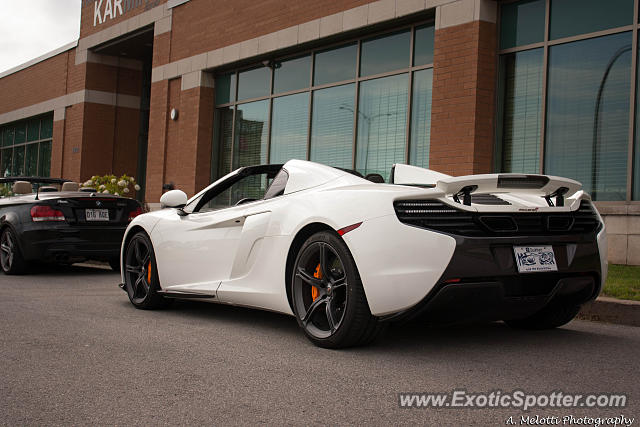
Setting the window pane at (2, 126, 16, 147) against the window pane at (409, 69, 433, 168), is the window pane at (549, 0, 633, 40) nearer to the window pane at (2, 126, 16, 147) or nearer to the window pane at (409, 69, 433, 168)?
the window pane at (409, 69, 433, 168)

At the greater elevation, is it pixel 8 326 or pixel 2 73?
pixel 2 73

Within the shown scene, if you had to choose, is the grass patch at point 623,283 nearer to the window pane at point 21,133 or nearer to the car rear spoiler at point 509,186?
the car rear spoiler at point 509,186

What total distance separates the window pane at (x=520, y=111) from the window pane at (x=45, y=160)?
1981 cm

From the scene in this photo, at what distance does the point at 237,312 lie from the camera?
6188 mm

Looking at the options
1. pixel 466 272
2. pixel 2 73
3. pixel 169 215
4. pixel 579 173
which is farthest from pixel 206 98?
pixel 2 73

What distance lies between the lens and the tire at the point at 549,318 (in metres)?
4.97

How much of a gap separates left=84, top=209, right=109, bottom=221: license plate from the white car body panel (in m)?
3.34

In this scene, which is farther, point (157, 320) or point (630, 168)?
point (630, 168)

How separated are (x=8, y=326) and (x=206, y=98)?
12.8 m

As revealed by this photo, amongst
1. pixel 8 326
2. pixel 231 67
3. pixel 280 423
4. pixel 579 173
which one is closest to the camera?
pixel 280 423

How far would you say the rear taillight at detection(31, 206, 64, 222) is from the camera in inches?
373

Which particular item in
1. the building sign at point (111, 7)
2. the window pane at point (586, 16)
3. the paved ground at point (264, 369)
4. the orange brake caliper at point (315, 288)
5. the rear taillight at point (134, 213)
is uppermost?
the building sign at point (111, 7)

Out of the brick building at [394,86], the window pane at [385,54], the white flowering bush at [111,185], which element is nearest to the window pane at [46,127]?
the brick building at [394,86]

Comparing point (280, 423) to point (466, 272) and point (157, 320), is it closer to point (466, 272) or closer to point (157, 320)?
point (466, 272)
